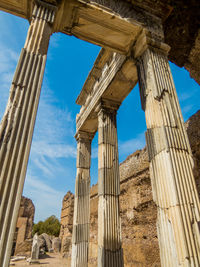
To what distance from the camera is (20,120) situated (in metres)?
2.85

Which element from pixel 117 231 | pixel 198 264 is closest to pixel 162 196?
pixel 198 264

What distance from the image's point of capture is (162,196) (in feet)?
10.2

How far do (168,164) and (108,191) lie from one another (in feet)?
8.24

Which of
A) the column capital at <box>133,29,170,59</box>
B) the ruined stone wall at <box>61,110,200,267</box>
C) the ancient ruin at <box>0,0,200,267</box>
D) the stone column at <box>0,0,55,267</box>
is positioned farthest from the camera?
the ruined stone wall at <box>61,110,200,267</box>

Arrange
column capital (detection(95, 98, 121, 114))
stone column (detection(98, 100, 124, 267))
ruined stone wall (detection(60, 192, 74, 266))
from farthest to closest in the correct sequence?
1. ruined stone wall (detection(60, 192, 74, 266))
2. column capital (detection(95, 98, 121, 114))
3. stone column (detection(98, 100, 124, 267))

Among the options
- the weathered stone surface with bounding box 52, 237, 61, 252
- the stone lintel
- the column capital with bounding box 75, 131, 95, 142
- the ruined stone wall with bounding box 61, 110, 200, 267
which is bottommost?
the weathered stone surface with bounding box 52, 237, 61, 252

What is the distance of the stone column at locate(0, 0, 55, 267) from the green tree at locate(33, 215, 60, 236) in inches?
1291

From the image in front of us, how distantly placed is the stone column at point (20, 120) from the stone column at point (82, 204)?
15.0ft

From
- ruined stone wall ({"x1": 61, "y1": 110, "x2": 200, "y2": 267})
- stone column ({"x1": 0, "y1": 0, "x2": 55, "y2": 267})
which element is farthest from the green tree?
stone column ({"x1": 0, "y1": 0, "x2": 55, "y2": 267})

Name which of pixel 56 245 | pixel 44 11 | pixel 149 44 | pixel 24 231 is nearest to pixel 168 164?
pixel 149 44

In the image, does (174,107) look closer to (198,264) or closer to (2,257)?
(198,264)

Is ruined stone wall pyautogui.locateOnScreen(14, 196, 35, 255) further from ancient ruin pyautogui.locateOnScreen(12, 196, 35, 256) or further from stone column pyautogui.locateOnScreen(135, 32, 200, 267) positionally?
stone column pyautogui.locateOnScreen(135, 32, 200, 267)

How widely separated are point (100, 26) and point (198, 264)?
488 centimetres

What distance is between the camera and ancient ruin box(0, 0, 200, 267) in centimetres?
263
